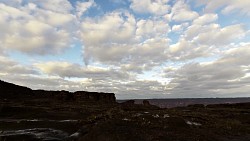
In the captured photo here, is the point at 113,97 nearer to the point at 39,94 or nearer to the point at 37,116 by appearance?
the point at 39,94

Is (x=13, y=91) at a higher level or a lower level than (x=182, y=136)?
higher

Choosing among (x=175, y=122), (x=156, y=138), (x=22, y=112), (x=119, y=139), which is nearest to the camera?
(x=119, y=139)

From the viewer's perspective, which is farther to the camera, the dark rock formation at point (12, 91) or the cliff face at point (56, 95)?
the cliff face at point (56, 95)

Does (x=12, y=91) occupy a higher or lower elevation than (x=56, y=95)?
higher

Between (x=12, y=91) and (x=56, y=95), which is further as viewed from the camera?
(x=56, y=95)

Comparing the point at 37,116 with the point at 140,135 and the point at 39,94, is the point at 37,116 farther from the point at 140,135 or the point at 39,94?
the point at 39,94

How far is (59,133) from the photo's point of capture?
95.3 ft

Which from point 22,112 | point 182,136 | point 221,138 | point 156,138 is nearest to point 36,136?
point 156,138

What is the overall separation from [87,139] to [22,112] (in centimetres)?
3065

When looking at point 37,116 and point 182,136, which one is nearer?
point 182,136

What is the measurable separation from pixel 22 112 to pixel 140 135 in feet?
106

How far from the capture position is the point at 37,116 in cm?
4550

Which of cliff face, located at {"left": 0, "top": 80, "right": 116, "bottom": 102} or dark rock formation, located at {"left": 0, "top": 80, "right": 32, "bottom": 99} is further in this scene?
cliff face, located at {"left": 0, "top": 80, "right": 116, "bottom": 102}

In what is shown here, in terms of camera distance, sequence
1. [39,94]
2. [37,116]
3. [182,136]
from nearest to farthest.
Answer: [182,136], [37,116], [39,94]
